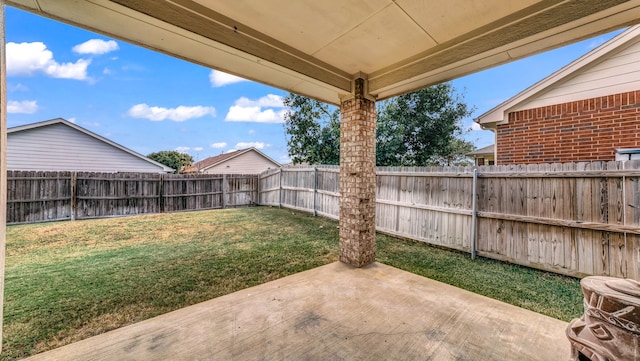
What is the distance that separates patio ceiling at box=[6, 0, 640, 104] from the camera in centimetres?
199

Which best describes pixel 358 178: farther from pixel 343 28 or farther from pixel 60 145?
pixel 60 145

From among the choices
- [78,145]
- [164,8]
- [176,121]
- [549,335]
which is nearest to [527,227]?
[549,335]

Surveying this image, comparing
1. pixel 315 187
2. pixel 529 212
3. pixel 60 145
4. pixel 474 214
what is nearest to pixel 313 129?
pixel 315 187

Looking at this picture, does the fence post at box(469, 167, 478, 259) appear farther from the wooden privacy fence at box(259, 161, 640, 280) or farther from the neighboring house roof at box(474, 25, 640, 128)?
the neighboring house roof at box(474, 25, 640, 128)

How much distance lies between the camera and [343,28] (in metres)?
2.43

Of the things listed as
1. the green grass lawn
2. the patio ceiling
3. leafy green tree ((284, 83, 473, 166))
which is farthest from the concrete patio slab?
leafy green tree ((284, 83, 473, 166))

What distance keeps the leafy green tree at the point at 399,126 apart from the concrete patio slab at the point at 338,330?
275 inches

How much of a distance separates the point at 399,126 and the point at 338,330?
8.09 metres

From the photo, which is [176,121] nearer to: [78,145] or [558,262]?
[78,145]

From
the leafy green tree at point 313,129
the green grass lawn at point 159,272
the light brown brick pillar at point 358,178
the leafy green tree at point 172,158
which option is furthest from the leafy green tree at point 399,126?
the leafy green tree at point 172,158

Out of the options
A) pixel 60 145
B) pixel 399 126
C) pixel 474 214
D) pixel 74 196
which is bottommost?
pixel 474 214

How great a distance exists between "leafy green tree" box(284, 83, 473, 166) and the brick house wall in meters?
4.14

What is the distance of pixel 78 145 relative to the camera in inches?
406

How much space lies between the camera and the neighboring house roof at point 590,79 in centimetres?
382
